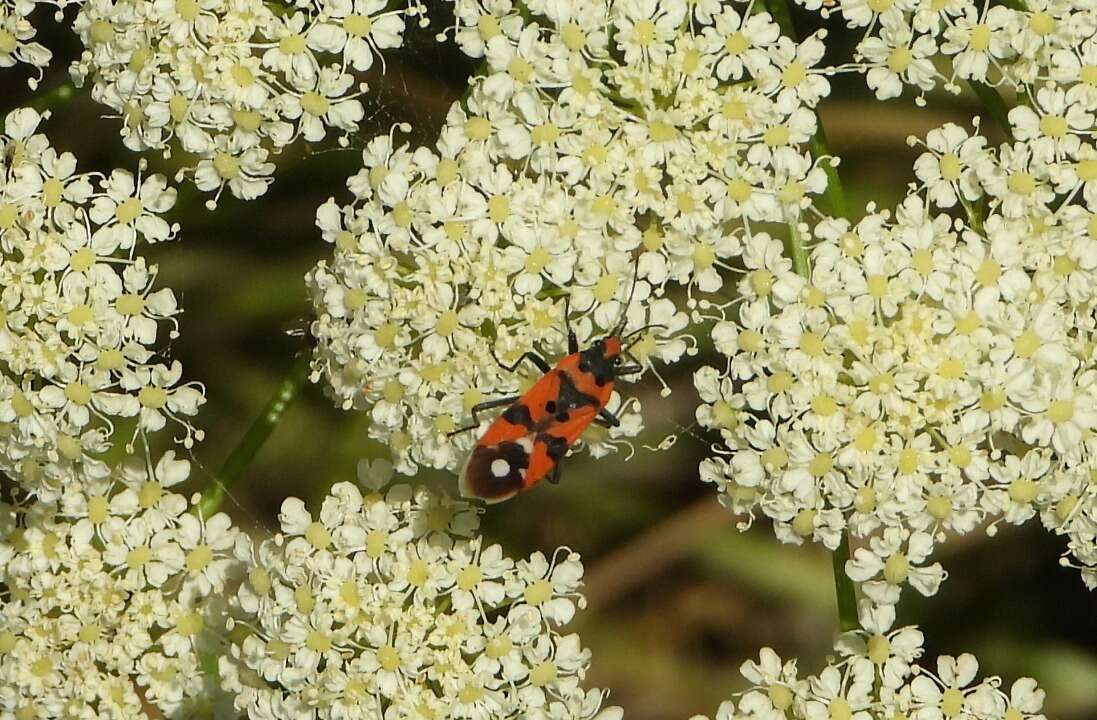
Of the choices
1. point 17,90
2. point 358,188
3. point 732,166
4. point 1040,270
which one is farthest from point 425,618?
point 17,90

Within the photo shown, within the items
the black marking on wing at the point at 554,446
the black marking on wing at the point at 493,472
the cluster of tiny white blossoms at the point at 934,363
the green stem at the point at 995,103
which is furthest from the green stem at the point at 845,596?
the green stem at the point at 995,103

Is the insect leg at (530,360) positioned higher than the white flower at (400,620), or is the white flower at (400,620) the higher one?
the insect leg at (530,360)

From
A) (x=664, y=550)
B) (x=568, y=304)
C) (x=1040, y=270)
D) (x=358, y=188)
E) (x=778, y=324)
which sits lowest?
(x=664, y=550)

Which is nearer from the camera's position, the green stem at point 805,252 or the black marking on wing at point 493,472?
the black marking on wing at point 493,472

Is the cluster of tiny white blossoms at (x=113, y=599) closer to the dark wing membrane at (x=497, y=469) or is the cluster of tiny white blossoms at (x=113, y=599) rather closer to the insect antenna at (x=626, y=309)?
the dark wing membrane at (x=497, y=469)

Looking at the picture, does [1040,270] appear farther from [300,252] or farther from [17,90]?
[17,90]

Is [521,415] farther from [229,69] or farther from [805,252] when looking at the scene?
[229,69]

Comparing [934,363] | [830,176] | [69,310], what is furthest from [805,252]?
[69,310]
